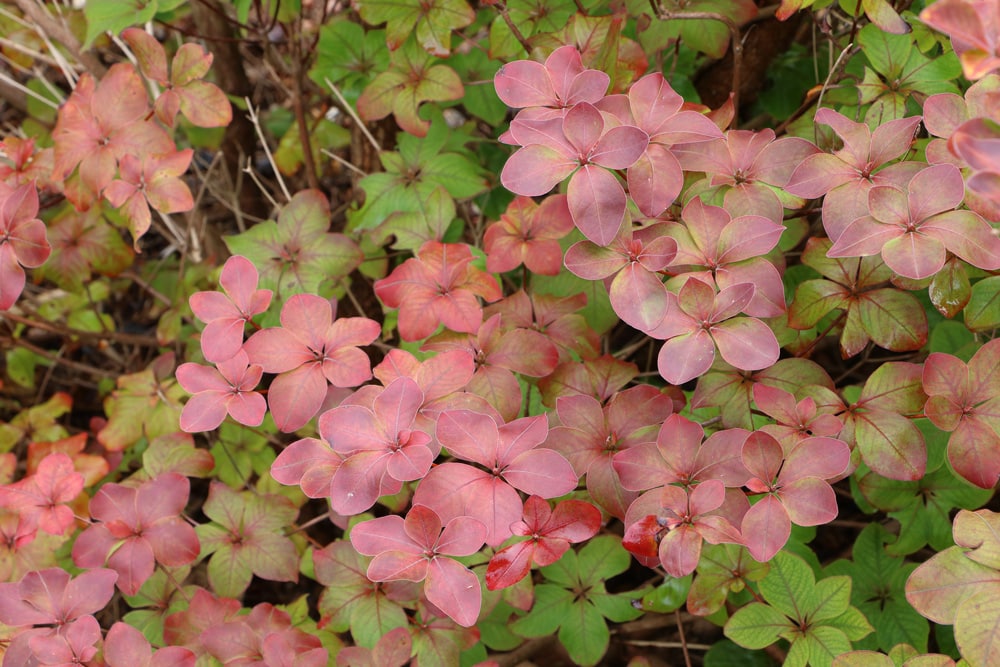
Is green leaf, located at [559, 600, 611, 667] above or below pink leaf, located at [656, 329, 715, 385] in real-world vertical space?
below

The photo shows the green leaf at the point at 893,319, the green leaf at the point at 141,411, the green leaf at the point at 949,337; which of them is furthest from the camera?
the green leaf at the point at 141,411

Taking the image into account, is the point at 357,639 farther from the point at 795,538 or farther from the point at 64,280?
the point at 64,280

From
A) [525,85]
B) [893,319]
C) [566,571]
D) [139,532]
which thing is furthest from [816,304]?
[139,532]

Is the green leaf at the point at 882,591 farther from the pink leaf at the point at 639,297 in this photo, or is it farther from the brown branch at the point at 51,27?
the brown branch at the point at 51,27

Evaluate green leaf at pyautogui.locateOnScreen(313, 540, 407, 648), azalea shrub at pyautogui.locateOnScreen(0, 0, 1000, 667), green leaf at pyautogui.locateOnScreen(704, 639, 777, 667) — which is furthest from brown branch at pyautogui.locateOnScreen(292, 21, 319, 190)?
green leaf at pyautogui.locateOnScreen(704, 639, 777, 667)

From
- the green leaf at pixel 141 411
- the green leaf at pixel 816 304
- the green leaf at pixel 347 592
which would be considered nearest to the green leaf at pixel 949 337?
the green leaf at pixel 816 304

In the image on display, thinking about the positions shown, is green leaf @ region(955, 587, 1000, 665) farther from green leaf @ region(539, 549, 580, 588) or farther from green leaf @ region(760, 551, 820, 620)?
green leaf @ region(539, 549, 580, 588)

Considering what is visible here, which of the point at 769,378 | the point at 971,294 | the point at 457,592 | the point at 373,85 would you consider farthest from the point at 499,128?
the point at 457,592
